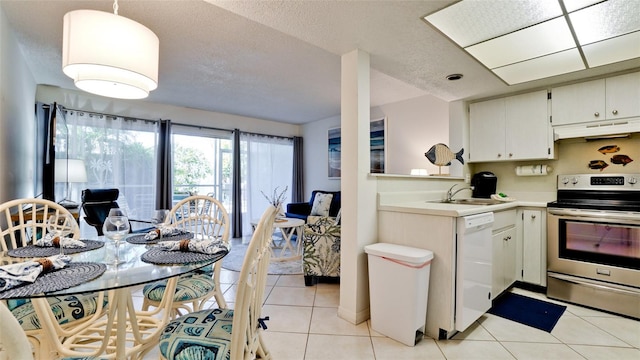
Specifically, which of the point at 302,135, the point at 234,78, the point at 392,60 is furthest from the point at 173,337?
the point at 302,135

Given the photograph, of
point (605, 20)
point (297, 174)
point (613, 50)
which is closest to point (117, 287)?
point (605, 20)

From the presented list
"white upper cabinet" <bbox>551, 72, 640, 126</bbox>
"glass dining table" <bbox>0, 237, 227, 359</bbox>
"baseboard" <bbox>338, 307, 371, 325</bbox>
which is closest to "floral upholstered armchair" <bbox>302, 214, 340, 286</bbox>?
"baseboard" <bbox>338, 307, 371, 325</bbox>

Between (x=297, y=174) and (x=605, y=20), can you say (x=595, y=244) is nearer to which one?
(x=605, y=20)

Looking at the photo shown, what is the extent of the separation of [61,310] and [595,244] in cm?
376

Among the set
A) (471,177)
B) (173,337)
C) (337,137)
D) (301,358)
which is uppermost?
(337,137)

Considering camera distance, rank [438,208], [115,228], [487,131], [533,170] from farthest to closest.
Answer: [487,131], [533,170], [438,208], [115,228]

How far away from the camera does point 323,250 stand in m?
2.92

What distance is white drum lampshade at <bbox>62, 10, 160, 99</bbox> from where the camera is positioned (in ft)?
4.47

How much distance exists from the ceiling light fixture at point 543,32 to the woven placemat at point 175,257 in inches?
74.4

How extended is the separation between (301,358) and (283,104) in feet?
12.6

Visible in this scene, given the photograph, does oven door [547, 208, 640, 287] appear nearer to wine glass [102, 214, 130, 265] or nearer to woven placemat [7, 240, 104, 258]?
wine glass [102, 214, 130, 265]

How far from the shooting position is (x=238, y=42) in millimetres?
2615

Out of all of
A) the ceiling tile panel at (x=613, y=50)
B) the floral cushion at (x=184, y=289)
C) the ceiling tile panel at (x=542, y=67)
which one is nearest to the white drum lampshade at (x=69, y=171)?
the floral cushion at (x=184, y=289)

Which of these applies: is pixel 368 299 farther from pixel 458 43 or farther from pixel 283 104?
pixel 283 104
